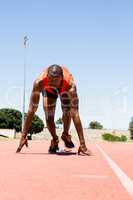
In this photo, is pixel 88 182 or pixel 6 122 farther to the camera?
pixel 6 122

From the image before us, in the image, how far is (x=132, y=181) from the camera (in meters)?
6.46

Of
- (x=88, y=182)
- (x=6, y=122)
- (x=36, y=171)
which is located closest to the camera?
(x=88, y=182)

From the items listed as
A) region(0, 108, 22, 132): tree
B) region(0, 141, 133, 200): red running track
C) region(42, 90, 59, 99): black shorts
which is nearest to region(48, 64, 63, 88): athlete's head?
region(42, 90, 59, 99): black shorts

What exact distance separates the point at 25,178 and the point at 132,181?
1.15 m

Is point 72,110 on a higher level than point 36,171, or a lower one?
higher

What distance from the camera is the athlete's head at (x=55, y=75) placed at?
12.2 m

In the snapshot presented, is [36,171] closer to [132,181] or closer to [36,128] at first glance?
[132,181]

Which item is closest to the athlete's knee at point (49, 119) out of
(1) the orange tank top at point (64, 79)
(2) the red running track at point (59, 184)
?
(1) the orange tank top at point (64, 79)

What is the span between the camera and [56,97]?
13.2 meters

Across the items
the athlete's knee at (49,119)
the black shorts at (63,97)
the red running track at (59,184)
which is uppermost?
the black shorts at (63,97)

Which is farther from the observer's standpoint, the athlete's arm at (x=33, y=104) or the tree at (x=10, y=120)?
the tree at (x=10, y=120)

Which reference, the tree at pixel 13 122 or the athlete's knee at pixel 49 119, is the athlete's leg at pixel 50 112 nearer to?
the athlete's knee at pixel 49 119

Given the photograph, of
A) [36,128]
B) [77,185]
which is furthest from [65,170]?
[36,128]

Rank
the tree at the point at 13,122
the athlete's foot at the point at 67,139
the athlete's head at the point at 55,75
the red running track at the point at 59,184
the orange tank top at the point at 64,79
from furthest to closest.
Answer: the tree at the point at 13,122 → the athlete's foot at the point at 67,139 → the orange tank top at the point at 64,79 → the athlete's head at the point at 55,75 → the red running track at the point at 59,184
